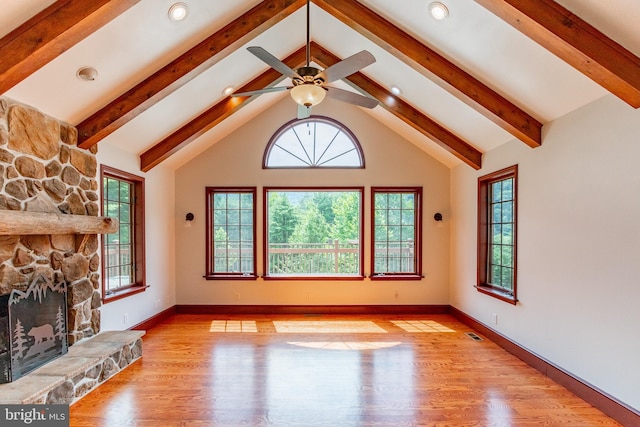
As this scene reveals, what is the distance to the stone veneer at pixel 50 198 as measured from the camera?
2.73 meters

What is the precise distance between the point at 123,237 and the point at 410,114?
4.23 meters

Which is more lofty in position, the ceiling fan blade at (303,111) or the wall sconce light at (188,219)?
the ceiling fan blade at (303,111)

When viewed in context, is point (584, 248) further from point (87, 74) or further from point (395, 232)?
point (87, 74)

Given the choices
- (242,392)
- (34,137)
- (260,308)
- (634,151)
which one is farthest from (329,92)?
(260,308)

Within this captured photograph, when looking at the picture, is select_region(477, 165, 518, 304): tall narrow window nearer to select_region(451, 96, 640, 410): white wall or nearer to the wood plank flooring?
select_region(451, 96, 640, 410): white wall

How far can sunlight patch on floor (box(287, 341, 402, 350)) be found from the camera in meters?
4.06

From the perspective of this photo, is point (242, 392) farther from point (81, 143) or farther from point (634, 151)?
point (634, 151)

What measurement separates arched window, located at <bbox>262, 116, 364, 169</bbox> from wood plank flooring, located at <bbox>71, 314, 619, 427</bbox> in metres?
2.71

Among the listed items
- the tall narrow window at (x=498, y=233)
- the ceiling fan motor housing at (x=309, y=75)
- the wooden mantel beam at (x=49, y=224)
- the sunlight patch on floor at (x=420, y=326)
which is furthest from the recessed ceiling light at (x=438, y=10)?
the sunlight patch on floor at (x=420, y=326)

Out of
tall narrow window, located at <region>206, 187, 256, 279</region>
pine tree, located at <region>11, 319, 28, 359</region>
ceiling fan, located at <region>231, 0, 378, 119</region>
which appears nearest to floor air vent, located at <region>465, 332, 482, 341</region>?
tall narrow window, located at <region>206, 187, 256, 279</region>

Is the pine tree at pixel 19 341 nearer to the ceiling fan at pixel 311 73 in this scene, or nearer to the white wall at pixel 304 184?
the ceiling fan at pixel 311 73

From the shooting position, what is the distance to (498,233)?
4.48 meters

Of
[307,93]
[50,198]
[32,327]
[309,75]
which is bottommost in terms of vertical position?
[32,327]

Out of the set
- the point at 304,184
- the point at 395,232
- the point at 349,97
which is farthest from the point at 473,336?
the point at 349,97
